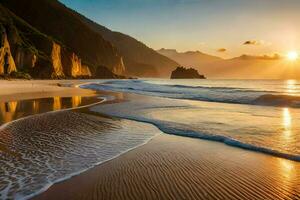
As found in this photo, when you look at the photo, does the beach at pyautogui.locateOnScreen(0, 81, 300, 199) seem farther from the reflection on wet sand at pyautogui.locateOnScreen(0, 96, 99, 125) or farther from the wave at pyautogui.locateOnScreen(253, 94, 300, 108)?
the wave at pyautogui.locateOnScreen(253, 94, 300, 108)

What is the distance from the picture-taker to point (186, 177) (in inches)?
238

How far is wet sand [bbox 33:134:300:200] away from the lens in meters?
5.12

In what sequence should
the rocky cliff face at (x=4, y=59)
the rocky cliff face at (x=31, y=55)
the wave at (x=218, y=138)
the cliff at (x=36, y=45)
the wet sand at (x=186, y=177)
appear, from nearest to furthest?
the wet sand at (x=186, y=177) → the wave at (x=218, y=138) → the rocky cliff face at (x=4, y=59) → the rocky cliff face at (x=31, y=55) → the cliff at (x=36, y=45)

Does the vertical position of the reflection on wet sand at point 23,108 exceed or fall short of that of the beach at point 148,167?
it falls short

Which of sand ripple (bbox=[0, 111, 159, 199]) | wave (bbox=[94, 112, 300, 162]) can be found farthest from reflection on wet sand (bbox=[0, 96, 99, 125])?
wave (bbox=[94, 112, 300, 162])

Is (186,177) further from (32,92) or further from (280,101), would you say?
(32,92)

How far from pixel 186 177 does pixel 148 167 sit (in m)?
1.08

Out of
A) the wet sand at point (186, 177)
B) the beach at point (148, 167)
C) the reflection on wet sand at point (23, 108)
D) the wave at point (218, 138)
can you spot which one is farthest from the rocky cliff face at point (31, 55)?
the wet sand at point (186, 177)

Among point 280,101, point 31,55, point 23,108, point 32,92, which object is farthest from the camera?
point 31,55

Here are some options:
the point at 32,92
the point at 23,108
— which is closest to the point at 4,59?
the point at 32,92

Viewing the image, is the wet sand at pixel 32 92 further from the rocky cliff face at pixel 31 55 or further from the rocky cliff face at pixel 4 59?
the rocky cliff face at pixel 31 55

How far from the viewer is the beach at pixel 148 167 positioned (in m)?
5.21

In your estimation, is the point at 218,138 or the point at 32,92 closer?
the point at 218,138

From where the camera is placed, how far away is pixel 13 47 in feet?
326
